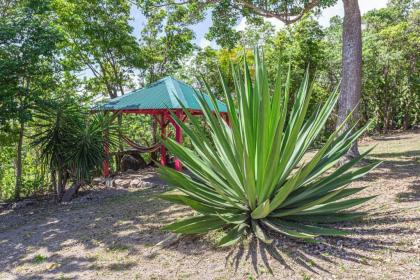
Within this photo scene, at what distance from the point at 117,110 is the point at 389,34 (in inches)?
558

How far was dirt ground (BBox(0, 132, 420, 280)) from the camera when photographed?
2.76 meters

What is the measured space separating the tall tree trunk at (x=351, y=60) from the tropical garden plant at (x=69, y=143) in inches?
187

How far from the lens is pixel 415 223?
11.1 ft

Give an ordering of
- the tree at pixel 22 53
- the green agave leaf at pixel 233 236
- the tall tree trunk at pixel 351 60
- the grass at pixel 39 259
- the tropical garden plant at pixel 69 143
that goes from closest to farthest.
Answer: the green agave leaf at pixel 233 236 < the grass at pixel 39 259 < the tree at pixel 22 53 < the tall tree trunk at pixel 351 60 < the tropical garden plant at pixel 69 143

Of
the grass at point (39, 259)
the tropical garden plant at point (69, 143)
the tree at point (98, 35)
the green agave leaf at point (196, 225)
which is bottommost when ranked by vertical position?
the grass at point (39, 259)

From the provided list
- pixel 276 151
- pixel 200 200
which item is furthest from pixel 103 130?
pixel 276 151

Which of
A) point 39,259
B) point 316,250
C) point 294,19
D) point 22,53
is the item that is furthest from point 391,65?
point 39,259

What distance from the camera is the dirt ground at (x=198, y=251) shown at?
276cm

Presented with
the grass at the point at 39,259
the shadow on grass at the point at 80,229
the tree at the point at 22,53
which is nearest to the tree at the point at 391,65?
the tree at the point at 22,53

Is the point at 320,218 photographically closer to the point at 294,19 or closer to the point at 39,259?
the point at 39,259

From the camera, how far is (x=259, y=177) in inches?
121

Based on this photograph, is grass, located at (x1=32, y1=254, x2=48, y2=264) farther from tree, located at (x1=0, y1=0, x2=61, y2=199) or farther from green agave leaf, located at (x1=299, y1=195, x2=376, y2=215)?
tree, located at (x1=0, y1=0, x2=61, y2=199)

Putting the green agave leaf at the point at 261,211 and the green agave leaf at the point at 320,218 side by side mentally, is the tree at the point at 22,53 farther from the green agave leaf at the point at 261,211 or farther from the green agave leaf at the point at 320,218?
the green agave leaf at the point at 320,218

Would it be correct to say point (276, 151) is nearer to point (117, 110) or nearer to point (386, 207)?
point (386, 207)
